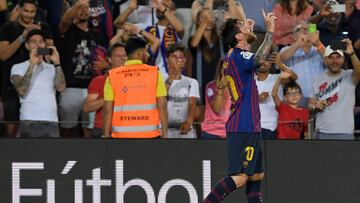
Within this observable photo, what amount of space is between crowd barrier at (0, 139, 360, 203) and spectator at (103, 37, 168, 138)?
383 mm

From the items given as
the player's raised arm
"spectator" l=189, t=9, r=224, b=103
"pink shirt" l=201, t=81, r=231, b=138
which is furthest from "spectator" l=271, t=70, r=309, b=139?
the player's raised arm

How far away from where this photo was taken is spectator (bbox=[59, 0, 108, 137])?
12.3 metres

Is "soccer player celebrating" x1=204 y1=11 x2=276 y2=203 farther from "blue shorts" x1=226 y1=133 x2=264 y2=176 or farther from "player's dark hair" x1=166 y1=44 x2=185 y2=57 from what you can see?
"player's dark hair" x1=166 y1=44 x2=185 y2=57

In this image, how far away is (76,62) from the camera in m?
12.6

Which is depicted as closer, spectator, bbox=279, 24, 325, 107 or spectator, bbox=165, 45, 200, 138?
spectator, bbox=165, 45, 200, 138

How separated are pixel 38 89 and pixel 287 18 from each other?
3191 mm

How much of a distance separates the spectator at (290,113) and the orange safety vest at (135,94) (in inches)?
58.6

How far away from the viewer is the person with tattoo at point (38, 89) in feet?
39.4

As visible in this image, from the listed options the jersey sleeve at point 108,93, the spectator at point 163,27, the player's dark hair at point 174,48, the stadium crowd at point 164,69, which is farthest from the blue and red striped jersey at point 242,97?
the spectator at point 163,27

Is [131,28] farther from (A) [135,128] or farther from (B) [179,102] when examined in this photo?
(A) [135,128]

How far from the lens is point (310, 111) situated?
39.6 ft

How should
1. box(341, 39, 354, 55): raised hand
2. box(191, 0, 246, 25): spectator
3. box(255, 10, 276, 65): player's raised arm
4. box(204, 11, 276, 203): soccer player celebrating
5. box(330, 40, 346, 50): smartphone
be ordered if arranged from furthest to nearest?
box(191, 0, 246, 25): spectator, box(330, 40, 346, 50): smartphone, box(341, 39, 354, 55): raised hand, box(204, 11, 276, 203): soccer player celebrating, box(255, 10, 276, 65): player's raised arm

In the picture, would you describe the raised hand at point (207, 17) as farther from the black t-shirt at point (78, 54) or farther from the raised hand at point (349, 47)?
the raised hand at point (349, 47)

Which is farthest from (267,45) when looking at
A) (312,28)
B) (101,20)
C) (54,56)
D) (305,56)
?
(101,20)
